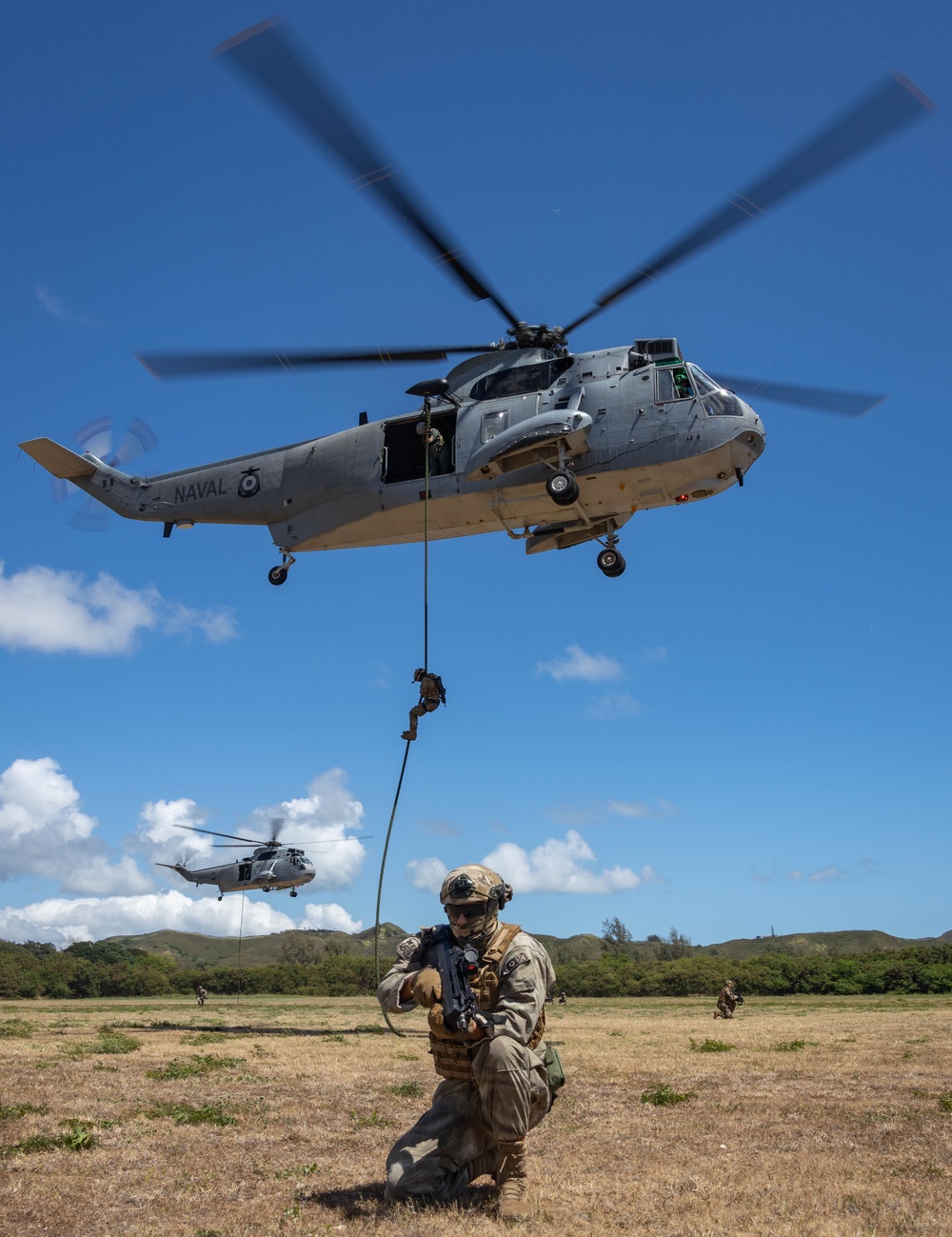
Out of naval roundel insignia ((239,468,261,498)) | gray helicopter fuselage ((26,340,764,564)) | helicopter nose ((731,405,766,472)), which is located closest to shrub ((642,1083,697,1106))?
gray helicopter fuselage ((26,340,764,564))

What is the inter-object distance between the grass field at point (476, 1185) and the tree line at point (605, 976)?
26922 millimetres

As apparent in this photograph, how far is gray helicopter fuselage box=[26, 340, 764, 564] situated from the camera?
56.4ft

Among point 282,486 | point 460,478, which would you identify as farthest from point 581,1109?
point 282,486

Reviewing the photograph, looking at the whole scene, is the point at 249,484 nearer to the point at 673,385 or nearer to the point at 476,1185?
the point at 673,385

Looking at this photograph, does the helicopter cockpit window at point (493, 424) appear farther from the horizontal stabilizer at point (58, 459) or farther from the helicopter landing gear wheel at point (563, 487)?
the horizontal stabilizer at point (58, 459)

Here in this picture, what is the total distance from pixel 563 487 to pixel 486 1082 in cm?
1244

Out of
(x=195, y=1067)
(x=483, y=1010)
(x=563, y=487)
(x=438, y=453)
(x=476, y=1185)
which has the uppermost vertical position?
(x=438, y=453)

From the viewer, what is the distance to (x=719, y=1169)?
7.09m

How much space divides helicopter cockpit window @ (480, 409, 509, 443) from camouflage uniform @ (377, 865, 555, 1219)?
40.8ft

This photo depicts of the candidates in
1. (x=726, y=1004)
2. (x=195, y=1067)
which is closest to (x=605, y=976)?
(x=726, y=1004)

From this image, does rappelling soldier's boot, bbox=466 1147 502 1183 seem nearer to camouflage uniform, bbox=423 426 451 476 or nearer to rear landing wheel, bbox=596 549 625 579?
camouflage uniform, bbox=423 426 451 476

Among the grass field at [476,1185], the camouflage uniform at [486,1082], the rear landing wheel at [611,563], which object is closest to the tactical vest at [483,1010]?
the camouflage uniform at [486,1082]

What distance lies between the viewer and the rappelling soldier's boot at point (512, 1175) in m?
5.79

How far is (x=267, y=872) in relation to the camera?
45062mm
